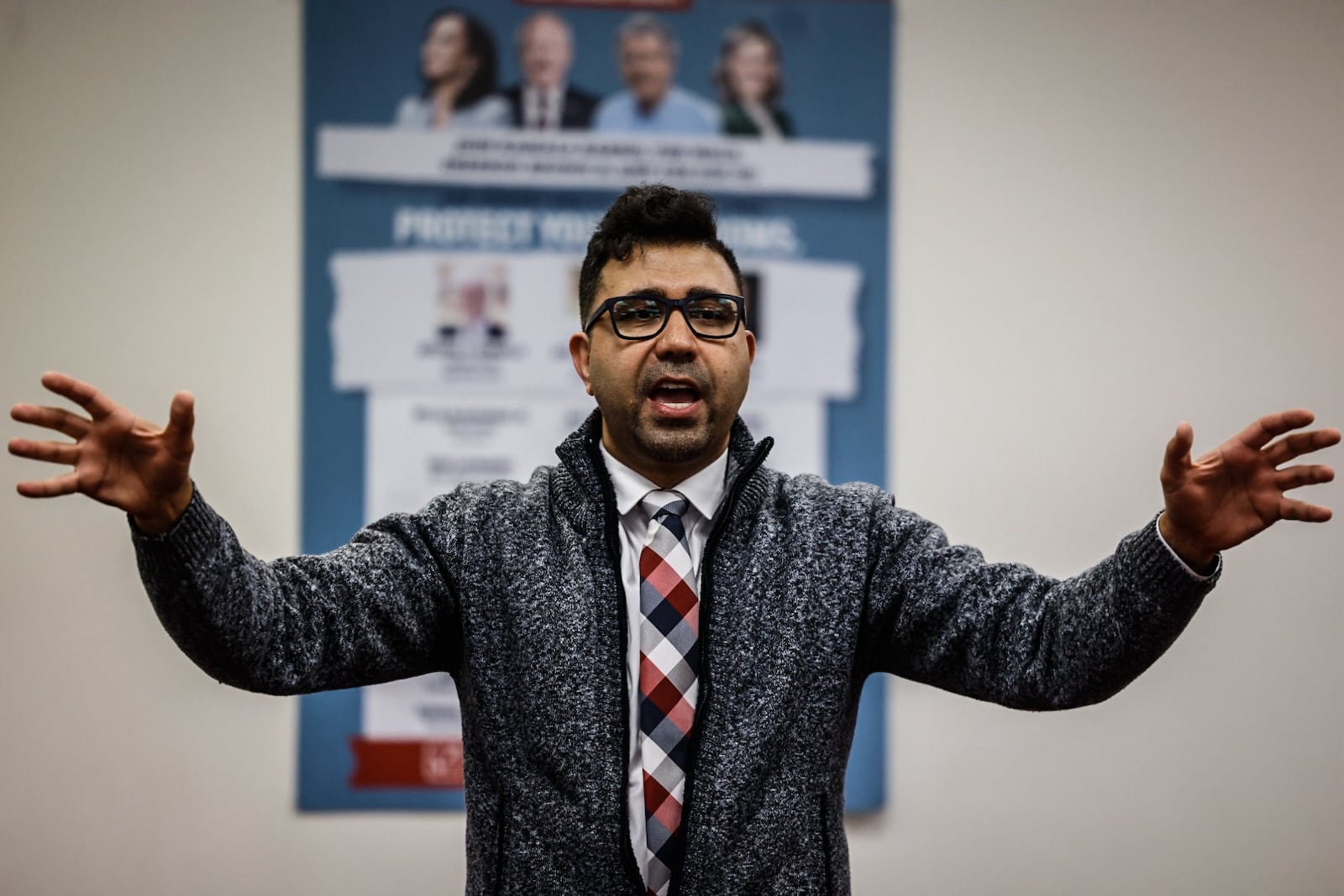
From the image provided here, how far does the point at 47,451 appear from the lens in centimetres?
101

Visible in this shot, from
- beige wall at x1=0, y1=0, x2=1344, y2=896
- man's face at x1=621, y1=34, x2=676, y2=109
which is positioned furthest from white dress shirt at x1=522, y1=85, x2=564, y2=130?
beige wall at x1=0, y1=0, x2=1344, y2=896

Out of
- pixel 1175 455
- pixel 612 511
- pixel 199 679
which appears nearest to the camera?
pixel 1175 455

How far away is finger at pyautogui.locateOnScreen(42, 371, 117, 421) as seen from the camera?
101 centimetres

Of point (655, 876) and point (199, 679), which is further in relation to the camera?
point (199, 679)

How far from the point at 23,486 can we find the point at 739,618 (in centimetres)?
77

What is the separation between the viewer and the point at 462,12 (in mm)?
2338

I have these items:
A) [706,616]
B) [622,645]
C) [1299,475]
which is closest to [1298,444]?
[1299,475]

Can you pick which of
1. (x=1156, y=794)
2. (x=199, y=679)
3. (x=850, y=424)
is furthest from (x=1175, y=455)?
(x=199, y=679)

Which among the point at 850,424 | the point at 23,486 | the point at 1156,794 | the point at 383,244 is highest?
the point at 383,244

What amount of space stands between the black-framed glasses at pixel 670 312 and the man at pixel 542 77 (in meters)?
1.10

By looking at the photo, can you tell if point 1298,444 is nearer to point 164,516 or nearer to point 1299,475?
point 1299,475

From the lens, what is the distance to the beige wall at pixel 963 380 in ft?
7.48

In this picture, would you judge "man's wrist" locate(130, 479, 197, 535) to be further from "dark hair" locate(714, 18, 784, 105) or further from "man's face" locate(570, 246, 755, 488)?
"dark hair" locate(714, 18, 784, 105)

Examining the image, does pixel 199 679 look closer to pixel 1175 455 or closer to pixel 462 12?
pixel 462 12
